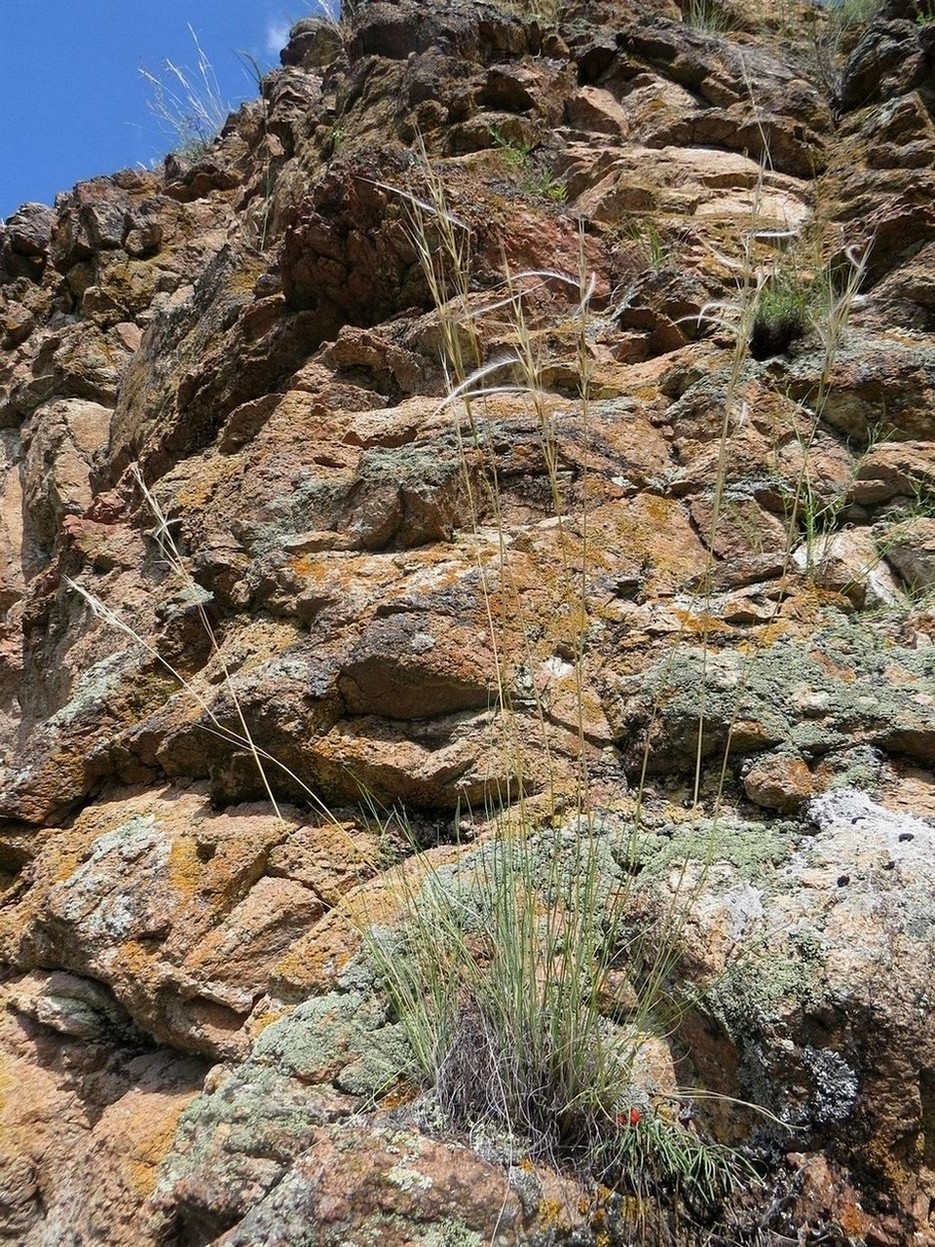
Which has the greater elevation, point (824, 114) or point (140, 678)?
point (824, 114)

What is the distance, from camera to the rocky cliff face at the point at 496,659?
1.25m

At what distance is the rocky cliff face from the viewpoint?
4.10 feet

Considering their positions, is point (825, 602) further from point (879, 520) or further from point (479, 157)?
point (479, 157)

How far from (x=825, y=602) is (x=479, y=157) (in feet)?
8.11

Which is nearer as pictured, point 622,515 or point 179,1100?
point 179,1100

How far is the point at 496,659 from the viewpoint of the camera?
1.48m

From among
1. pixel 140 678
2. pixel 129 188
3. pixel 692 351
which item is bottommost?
pixel 140 678

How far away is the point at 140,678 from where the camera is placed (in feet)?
8.04

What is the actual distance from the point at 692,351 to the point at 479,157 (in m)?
1.43

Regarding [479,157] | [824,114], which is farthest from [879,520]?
[824,114]

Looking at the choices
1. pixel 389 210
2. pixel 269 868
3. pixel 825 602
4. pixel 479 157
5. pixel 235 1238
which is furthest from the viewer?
pixel 479 157

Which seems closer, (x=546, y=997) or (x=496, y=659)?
(x=546, y=997)

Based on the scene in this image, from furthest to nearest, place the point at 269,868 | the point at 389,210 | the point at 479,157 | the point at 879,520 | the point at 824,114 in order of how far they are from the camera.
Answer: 1. the point at 824,114
2. the point at 479,157
3. the point at 389,210
4. the point at 879,520
5. the point at 269,868

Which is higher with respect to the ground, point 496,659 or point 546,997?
point 496,659
